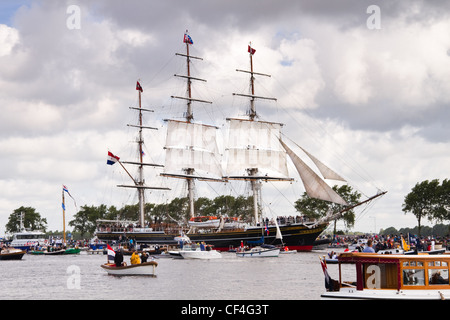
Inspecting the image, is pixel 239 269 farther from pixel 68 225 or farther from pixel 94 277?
pixel 68 225

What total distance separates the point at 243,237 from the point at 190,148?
1048 inches

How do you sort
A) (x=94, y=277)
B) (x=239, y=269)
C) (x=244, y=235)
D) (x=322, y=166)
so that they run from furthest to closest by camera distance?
(x=244, y=235) < (x=322, y=166) < (x=239, y=269) < (x=94, y=277)

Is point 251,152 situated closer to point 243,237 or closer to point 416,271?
point 243,237

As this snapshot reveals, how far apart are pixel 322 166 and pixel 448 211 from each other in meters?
45.4

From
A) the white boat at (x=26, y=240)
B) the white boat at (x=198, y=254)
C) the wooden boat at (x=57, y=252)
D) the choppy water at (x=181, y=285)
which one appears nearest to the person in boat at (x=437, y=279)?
the choppy water at (x=181, y=285)

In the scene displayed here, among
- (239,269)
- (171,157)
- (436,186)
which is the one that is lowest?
(239,269)

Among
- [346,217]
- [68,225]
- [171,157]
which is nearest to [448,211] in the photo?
[346,217]

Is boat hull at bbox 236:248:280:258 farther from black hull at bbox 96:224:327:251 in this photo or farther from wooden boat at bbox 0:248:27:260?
wooden boat at bbox 0:248:27:260

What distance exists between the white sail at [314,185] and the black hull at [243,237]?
32.3ft

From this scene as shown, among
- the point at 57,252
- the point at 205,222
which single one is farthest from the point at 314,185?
the point at 57,252

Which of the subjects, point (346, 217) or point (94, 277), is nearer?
point (94, 277)

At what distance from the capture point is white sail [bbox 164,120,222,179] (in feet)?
408

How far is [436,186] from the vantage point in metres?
123

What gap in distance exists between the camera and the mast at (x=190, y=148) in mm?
124438
